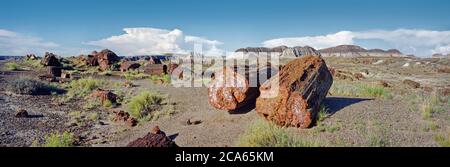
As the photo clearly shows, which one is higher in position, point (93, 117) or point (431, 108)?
point (431, 108)

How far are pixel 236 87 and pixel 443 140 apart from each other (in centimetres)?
495

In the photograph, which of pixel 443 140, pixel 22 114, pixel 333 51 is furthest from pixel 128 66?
pixel 333 51

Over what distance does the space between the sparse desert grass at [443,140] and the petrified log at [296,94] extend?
242 cm

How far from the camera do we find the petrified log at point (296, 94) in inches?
331

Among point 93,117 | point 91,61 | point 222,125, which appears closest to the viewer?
point 222,125

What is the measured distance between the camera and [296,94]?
8.52 metres

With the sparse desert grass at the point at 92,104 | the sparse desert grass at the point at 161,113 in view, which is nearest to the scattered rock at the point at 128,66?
the sparse desert grass at the point at 92,104

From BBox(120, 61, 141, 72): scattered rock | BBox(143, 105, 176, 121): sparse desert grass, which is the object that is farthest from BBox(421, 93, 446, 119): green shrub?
BBox(120, 61, 141, 72): scattered rock

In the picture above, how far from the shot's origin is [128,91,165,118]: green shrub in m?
12.9

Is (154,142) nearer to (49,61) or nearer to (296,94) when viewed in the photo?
(296,94)

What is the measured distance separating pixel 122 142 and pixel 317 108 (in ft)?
16.3

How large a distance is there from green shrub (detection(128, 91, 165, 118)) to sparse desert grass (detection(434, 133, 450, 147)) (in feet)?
28.5
